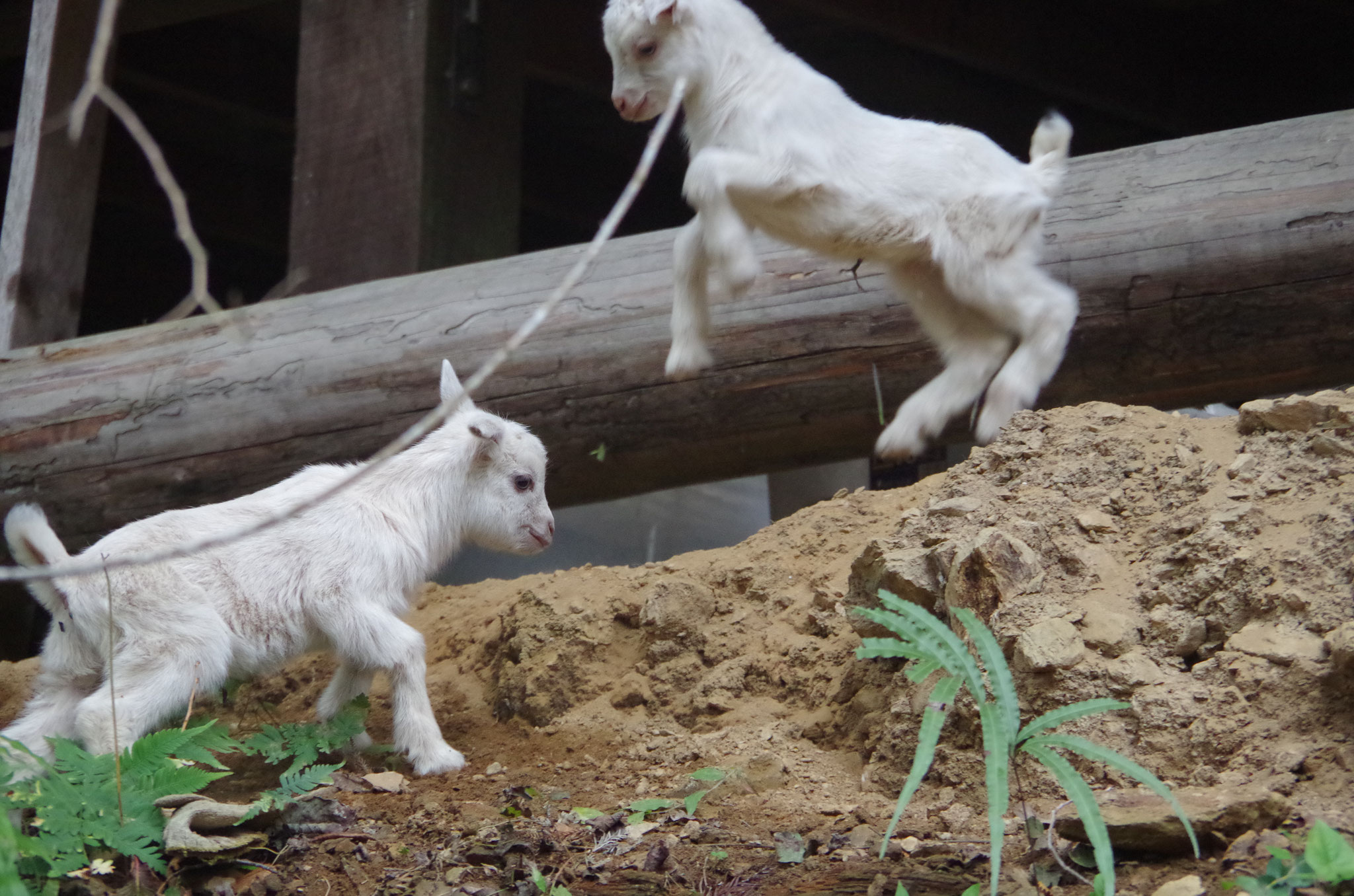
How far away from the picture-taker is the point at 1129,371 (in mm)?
4523

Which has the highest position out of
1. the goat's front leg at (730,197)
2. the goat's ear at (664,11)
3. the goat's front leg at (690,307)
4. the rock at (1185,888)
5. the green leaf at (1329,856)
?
the goat's ear at (664,11)

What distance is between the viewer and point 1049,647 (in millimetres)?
3217

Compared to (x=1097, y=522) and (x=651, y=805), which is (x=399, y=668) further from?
(x=1097, y=522)

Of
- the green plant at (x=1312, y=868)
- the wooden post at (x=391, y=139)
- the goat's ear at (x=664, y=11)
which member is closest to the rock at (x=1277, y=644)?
the green plant at (x=1312, y=868)

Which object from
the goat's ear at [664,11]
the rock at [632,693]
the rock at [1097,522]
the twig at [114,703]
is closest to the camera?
the twig at [114,703]

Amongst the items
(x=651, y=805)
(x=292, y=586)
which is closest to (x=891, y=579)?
(x=651, y=805)

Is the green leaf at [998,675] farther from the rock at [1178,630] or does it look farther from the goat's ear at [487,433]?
the goat's ear at [487,433]

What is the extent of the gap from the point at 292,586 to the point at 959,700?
2.33 metres

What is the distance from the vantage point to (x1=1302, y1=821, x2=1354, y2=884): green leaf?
2236mm

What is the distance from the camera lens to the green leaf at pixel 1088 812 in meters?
2.38

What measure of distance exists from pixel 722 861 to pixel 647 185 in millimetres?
7933

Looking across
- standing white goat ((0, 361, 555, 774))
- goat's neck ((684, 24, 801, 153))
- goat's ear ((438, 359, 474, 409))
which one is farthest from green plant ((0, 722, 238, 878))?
goat's neck ((684, 24, 801, 153))

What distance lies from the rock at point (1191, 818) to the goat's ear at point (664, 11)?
2.42 metres

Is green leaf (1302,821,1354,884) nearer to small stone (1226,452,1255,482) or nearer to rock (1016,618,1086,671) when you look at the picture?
rock (1016,618,1086,671)
